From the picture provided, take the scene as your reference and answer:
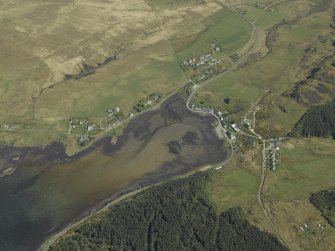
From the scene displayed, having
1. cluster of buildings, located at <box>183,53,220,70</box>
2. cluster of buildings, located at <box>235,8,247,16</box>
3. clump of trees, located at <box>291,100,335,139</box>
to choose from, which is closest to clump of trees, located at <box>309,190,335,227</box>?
clump of trees, located at <box>291,100,335,139</box>

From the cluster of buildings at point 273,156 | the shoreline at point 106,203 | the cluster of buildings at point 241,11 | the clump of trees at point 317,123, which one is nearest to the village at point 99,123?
the shoreline at point 106,203

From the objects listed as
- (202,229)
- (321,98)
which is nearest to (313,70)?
(321,98)

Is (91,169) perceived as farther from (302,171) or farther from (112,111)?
(302,171)

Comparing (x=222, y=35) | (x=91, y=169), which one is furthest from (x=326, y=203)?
(x=222, y=35)

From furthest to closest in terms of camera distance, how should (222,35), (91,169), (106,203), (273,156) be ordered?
(222,35), (91,169), (273,156), (106,203)

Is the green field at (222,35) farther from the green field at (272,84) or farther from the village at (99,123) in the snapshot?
the village at (99,123)

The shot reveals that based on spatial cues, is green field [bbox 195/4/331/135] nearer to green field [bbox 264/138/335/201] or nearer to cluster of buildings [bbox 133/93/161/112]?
green field [bbox 264/138/335/201]
